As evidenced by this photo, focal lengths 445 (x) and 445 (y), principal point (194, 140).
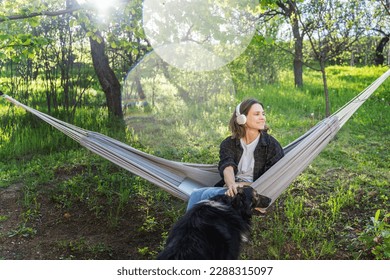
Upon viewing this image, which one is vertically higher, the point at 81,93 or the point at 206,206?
the point at 81,93

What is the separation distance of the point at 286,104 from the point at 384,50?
10.3 ft

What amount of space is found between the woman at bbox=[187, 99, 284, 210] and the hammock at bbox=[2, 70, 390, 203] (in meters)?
0.11

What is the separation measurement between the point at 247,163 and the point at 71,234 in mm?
1084

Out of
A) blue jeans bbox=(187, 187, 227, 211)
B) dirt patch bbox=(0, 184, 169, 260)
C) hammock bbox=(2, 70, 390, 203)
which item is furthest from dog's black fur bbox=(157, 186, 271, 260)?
dirt patch bbox=(0, 184, 169, 260)

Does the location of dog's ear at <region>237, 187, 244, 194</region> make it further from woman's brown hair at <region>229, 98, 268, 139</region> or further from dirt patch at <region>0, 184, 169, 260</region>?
dirt patch at <region>0, 184, 169, 260</region>

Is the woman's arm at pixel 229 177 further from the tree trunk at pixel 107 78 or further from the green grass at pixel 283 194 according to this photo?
the tree trunk at pixel 107 78

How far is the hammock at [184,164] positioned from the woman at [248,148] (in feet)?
0.35

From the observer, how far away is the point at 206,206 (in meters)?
1.55

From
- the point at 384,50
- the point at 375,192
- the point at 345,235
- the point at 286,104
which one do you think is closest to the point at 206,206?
the point at 345,235

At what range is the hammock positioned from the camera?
79.7 inches

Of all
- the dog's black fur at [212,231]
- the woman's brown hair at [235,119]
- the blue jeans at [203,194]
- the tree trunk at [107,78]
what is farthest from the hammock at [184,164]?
the tree trunk at [107,78]

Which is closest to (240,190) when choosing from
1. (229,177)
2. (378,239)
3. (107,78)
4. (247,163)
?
(229,177)

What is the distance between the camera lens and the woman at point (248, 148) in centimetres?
204

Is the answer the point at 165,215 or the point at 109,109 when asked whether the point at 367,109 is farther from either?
the point at 165,215
